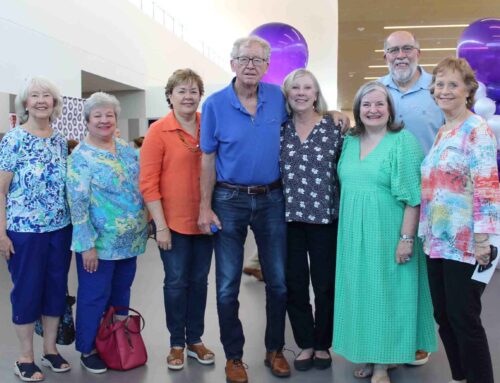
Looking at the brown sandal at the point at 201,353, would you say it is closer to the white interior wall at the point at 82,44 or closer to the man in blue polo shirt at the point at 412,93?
the man in blue polo shirt at the point at 412,93

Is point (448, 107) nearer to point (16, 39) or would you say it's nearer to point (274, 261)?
point (274, 261)

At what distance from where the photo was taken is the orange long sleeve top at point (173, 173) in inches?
96.8

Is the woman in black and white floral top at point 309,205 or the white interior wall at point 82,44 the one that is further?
the white interior wall at point 82,44

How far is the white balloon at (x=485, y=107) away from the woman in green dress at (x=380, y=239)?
2.69 meters

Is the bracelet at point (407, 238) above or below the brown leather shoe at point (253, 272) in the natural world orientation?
above

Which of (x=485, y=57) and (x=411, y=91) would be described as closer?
(x=411, y=91)

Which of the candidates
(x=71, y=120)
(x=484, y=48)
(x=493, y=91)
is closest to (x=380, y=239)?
(x=484, y=48)

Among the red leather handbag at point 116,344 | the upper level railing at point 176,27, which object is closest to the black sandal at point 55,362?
the red leather handbag at point 116,344

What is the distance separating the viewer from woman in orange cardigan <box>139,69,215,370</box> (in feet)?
8.08

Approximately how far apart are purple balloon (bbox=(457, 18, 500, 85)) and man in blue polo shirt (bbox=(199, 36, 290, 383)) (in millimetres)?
2904

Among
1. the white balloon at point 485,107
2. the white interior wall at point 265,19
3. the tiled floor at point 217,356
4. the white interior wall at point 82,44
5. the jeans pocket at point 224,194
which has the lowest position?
the tiled floor at point 217,356

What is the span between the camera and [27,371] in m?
2.51

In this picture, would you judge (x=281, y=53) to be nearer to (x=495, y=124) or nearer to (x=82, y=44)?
(x=495, y=124)

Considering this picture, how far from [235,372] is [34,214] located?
1.18 meters
